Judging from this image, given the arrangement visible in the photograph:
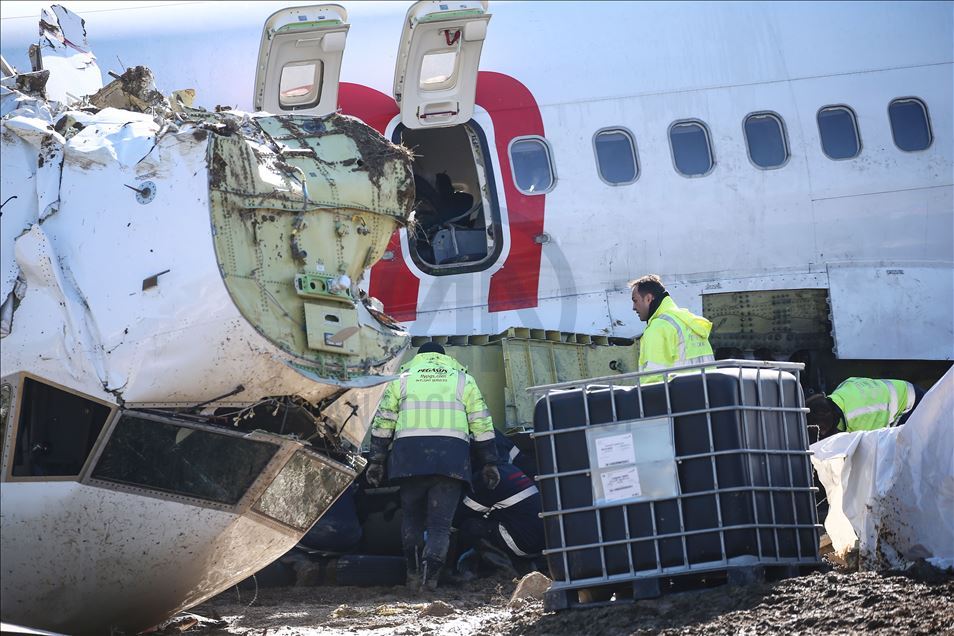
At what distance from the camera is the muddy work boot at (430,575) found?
8.81 metres

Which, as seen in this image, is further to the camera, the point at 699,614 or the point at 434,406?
the point at 434,406

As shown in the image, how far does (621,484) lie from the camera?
20.5 ft

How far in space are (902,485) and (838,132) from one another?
612 cm

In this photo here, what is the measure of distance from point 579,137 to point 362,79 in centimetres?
205

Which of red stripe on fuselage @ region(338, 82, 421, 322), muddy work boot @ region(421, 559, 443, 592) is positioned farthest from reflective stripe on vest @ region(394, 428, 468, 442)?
red stripe on fuselage @ region(338, 82, 421, 322)

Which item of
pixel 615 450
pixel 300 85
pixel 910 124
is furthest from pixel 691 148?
pixel 615 450

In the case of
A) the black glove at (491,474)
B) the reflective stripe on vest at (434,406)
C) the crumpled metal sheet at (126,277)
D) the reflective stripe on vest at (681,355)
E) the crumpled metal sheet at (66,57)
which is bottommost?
the black glove at (491,474)

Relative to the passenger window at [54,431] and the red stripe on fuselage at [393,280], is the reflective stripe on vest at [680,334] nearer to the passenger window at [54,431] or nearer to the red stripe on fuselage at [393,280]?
the red stripe on fuselage at [393,280]

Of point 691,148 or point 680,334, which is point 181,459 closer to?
point 680,334

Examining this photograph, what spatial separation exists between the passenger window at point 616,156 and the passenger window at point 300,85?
2.59m

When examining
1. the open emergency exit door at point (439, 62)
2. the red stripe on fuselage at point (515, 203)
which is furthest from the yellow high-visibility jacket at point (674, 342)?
the open emergency exit door at point (439, 62)

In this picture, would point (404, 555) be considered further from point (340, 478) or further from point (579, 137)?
point (579, 137)

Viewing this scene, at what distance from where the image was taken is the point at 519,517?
9258 mm

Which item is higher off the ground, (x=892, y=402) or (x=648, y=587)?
(x=892, y=402)
